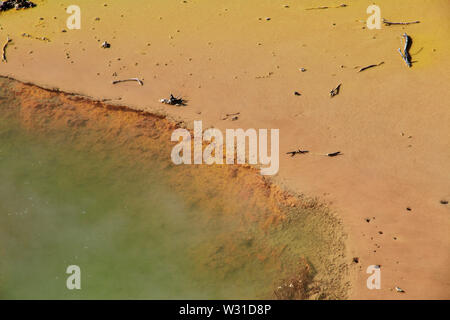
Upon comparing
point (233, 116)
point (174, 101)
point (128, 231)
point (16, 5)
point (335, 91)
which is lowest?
point (128, 231)

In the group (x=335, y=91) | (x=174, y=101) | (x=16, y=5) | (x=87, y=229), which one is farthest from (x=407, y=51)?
(x=16, y=5)

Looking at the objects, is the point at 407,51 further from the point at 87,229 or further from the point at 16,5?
the point at 16,5

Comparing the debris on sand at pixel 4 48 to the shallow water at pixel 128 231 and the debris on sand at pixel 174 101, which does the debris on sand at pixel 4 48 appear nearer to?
the shallow water at pixel 128 231

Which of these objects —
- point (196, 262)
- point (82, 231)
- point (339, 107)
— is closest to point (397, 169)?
point (339, 107)

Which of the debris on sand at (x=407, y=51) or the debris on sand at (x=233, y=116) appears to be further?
the debris on sand at (x=407, y=51)

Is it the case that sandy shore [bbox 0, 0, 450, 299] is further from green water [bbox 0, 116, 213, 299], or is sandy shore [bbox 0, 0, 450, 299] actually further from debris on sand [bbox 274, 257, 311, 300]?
green water [bbox 0, 116, 213, 299]

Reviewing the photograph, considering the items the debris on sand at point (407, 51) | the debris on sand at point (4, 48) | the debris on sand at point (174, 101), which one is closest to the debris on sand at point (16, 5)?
the debris on sand at point (4, 48)

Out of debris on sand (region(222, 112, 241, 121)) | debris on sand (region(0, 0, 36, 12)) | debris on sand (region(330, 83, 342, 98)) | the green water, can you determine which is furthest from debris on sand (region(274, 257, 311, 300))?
debris on sand (region(0, 0, 36, 12))
